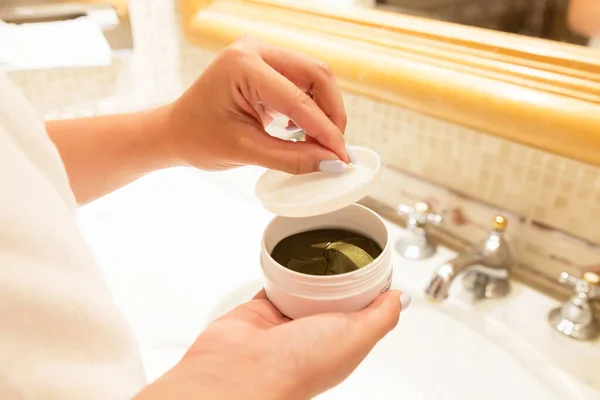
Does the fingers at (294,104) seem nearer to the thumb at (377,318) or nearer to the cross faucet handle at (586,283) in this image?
the thumb at (377,318)

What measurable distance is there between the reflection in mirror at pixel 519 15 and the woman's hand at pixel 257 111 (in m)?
0.20

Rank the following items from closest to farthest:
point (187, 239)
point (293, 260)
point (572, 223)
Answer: point (293, 260) < point (572, 223) < point (187, 239)

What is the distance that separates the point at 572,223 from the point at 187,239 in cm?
46

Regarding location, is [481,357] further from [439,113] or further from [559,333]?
[439,113]

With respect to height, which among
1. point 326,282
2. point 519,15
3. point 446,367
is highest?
point 519,15

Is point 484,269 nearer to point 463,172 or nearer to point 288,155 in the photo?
point 463,172

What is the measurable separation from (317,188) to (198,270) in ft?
1.15

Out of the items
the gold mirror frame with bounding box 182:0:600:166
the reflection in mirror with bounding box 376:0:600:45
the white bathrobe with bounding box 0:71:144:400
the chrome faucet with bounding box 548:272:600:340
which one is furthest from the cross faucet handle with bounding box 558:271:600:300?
the white bathrobe with bounding box 0:71:144:400

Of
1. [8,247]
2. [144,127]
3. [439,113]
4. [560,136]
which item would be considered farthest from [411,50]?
[8,247]

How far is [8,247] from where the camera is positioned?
29 cm

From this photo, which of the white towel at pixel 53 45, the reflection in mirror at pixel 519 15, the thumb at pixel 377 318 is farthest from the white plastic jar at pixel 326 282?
the white towel at pixel 53 45

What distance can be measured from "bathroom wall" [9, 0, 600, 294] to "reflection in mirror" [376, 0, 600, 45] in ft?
0.34

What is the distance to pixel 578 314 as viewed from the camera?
1.73 ft

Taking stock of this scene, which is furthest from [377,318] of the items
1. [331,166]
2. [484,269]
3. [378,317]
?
[484,269]
